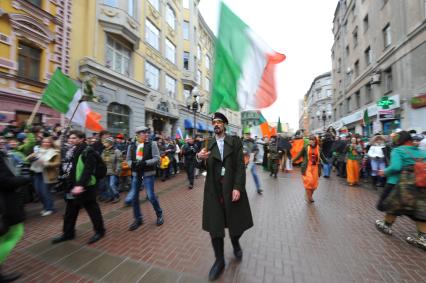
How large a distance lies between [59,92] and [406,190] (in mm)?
8502

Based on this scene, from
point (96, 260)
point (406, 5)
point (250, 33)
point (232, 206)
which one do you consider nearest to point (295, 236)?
point (232, 206)

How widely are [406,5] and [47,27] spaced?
19.0 metres

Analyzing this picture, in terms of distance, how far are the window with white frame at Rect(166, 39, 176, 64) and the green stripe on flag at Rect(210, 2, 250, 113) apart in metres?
17.7

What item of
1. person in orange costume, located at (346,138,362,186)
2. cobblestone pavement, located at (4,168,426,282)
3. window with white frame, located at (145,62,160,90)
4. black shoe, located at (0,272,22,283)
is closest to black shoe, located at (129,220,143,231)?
cobblestone pavement, located at (4,168,426,282)

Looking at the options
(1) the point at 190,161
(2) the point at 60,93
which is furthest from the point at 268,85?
(2) the point at 60,93

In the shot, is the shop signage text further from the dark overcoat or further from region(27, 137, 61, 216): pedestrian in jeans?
region(27, 137, 61, 216): pedestrian in jeans

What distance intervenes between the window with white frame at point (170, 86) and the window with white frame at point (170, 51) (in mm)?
1744

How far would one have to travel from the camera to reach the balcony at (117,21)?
12359 millimetres

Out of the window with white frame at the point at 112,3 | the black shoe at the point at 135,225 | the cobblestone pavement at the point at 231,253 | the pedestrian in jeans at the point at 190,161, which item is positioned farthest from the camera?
the window with white frame at the point at 112,3

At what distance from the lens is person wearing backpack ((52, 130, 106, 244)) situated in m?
3.56

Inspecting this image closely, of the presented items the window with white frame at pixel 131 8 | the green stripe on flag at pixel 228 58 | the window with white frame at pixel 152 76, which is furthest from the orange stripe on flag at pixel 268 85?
the window with white frame at pixel 152 76

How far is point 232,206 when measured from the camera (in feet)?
8.88

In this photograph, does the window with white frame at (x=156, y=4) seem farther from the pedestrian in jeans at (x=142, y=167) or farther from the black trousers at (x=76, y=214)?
the black trousers at (x=76, y=214)

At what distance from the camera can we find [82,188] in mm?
3439
